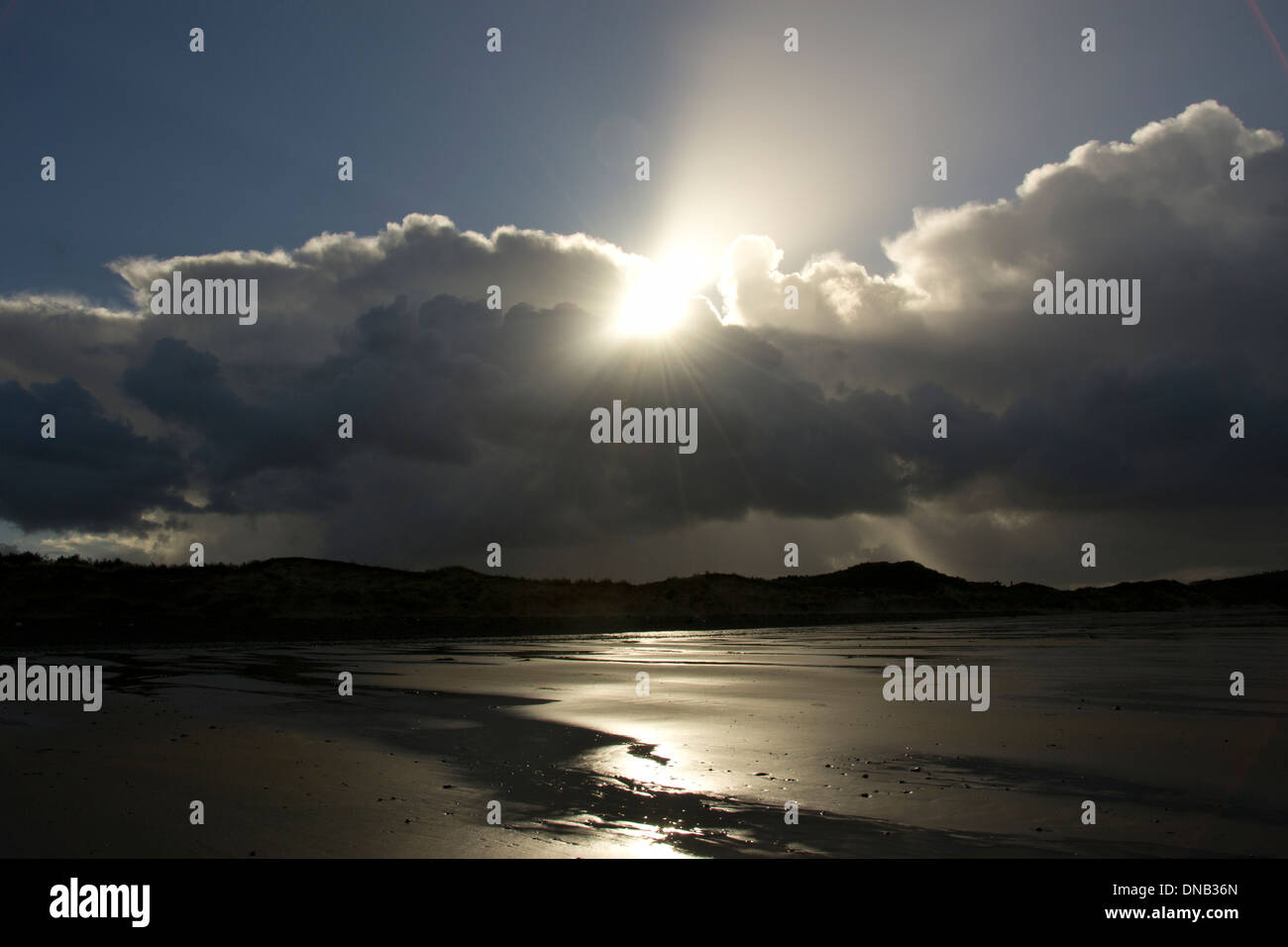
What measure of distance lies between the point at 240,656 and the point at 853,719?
28.0 m

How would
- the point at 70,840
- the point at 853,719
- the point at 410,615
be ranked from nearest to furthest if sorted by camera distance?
the point at 70,840, the point at 853,719, the point at 410,615

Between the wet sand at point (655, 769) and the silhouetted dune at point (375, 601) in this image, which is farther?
the silhouetted dune at point (375, 601)

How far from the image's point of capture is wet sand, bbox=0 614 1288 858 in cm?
870

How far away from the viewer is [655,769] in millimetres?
12125

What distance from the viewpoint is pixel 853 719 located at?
54.2 ft

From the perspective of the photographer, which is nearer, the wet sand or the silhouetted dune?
the wet sand

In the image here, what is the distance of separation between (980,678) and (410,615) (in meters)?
62.9

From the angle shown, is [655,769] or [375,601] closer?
[655,769]

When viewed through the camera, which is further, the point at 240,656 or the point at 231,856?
the point at 240,656

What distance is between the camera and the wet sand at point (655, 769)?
8.70m
